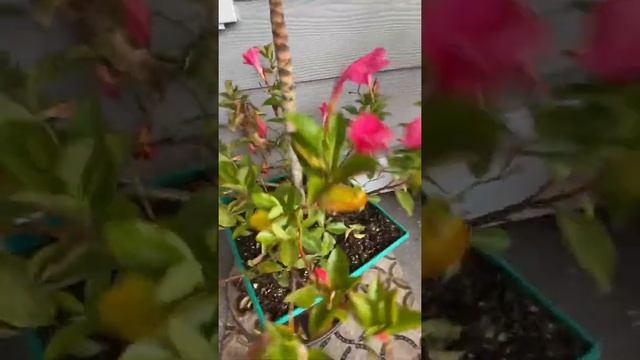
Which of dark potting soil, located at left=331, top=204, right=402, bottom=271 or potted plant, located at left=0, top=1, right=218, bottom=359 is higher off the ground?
potted plant, located at left=0, top=1, right=218, bottom=359

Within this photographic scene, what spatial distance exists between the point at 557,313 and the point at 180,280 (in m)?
0.21

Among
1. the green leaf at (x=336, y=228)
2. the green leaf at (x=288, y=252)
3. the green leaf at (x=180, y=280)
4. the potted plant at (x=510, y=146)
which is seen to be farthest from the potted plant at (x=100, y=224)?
the green leaf at (x=336, y=228)

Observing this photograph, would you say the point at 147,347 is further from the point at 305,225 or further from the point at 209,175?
the point at 305,225

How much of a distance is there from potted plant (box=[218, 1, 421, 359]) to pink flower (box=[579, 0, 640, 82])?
1.02 ft

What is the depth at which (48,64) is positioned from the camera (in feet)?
0.93

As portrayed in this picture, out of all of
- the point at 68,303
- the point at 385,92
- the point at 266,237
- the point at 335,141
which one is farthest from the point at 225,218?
the point at 68,303

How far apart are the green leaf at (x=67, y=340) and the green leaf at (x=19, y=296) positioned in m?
0.01

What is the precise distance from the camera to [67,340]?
332 mm

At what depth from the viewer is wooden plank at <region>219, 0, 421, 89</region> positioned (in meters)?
0.77

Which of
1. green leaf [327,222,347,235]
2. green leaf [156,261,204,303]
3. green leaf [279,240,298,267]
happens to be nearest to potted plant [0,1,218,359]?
green leaf [156,261,204,303]

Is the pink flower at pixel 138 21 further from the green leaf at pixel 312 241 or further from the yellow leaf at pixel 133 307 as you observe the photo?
the green leaf at pixel 312 241

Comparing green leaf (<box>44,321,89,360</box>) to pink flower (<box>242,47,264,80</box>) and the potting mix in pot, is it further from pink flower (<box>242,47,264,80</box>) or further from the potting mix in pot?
pink flower (<box>242,47,264,80</box>)

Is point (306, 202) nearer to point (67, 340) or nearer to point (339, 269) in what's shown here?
point (339, 269)

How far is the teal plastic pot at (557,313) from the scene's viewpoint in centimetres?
37
